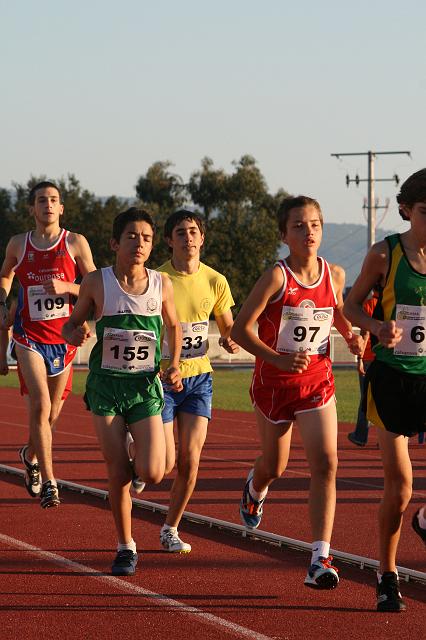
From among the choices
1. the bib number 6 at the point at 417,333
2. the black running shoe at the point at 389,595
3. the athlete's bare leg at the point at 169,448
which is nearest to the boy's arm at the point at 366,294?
the bib number 6 at the point at 417,333

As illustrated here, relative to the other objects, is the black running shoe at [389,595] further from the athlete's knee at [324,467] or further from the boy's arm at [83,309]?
the boy's arm at [83,309]

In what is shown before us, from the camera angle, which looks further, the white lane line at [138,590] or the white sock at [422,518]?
the white sock at [422,518]

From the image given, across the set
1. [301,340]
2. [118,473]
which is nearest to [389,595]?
[301,340]

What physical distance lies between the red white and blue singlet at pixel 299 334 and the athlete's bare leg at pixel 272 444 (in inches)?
5.1

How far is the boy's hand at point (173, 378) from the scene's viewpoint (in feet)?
26.1

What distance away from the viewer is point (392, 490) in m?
6.54

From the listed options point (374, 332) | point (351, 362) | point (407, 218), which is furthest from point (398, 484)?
point (351, 362)

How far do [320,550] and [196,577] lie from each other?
88 cm

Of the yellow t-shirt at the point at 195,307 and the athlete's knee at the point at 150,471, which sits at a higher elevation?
the yellow t-shirt at the point at 195,307

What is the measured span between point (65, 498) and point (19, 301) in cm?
168

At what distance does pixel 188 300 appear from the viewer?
341 inches

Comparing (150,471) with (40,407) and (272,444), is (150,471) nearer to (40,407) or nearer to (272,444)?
(272,444)

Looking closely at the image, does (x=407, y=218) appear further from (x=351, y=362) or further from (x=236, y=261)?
(x=236, y=261)

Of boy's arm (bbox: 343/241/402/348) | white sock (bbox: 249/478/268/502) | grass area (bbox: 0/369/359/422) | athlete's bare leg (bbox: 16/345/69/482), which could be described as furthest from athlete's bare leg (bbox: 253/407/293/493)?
grass area (bbox: 0/369/359/422)
